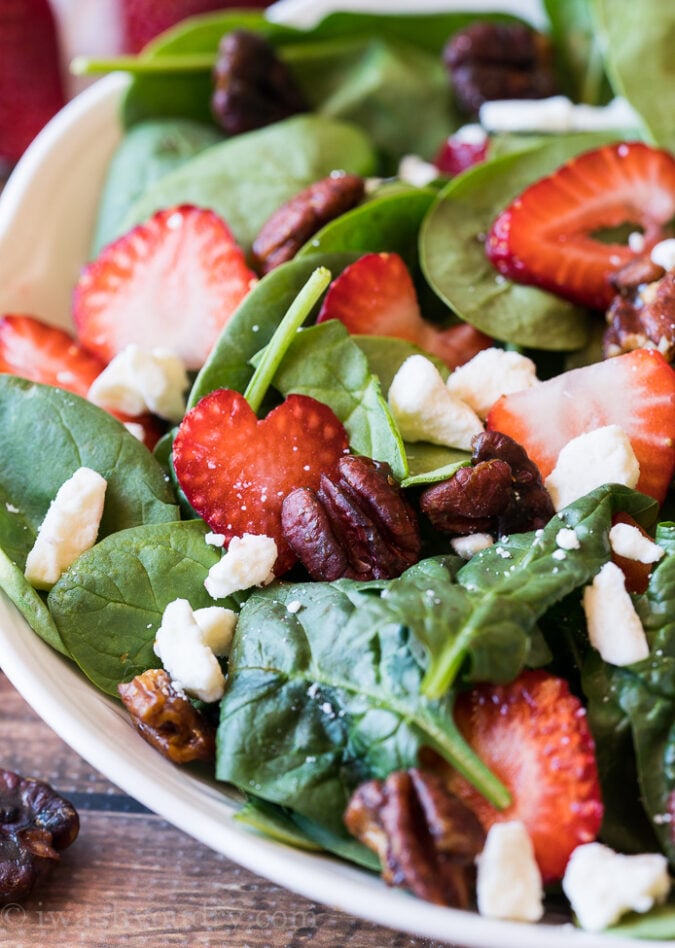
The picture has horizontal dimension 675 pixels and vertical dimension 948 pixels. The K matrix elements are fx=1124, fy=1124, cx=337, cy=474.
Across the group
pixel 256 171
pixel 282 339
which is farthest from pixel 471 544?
pixel 256 171

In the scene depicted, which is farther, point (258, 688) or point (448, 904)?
point (258, 688)

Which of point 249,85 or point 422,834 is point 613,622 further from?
point 249,85

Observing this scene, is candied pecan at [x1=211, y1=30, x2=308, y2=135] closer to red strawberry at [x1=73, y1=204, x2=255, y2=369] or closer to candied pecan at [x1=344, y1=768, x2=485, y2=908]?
red strawberry at [x1=73, y1=204, x2=255, y2=369]

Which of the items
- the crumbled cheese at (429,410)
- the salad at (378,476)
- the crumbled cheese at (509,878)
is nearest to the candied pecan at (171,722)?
the salad at (378,476)

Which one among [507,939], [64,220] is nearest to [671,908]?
[507,939]

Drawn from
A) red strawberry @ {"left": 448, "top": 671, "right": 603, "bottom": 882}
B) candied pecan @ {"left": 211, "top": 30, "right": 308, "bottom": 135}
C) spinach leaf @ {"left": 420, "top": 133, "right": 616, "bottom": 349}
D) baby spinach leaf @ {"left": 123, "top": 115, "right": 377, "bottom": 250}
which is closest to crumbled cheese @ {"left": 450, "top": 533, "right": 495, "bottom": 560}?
red strawberry @ {"left": 448, "top": 671, "right": 603, "bottom": 882}

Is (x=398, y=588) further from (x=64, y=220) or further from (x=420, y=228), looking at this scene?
(x=64, y=220)
